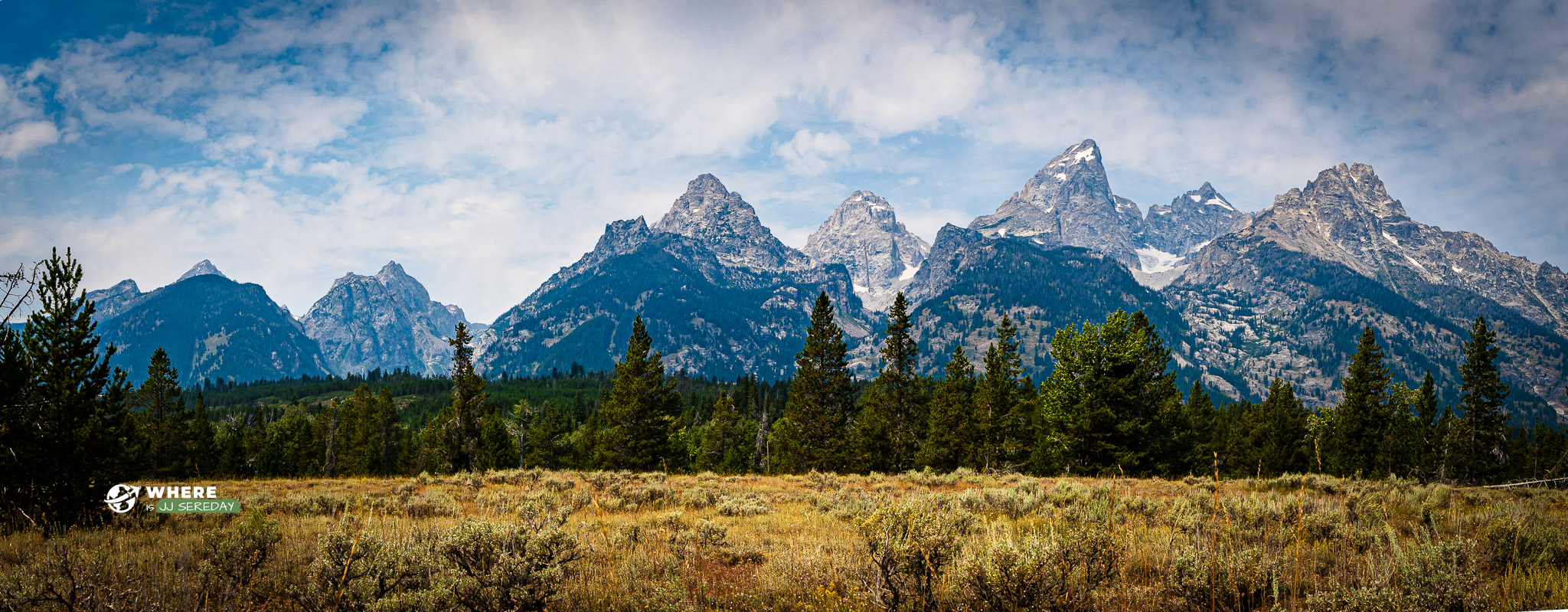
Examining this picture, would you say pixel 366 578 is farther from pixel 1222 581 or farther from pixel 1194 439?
pixel 1194 439

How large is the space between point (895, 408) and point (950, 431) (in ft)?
12.9

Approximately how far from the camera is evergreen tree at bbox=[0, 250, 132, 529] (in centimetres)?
988

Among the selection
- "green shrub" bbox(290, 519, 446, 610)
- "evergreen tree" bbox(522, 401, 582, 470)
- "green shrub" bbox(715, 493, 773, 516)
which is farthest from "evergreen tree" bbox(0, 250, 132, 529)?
"evergreen tree" bbox(522, 401, 582, 470)

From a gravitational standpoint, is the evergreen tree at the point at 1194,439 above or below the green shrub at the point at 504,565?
below

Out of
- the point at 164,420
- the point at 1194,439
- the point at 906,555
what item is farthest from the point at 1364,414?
the point at 164,420

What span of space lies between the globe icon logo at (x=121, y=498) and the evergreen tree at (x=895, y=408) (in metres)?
33.9

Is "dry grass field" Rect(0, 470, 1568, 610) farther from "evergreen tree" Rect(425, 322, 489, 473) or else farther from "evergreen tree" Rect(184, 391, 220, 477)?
"evergreen tree" Rect(184, 391, 220, 477)

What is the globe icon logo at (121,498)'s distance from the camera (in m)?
9.66

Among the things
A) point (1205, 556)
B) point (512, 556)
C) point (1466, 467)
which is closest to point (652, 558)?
point (512, 556)

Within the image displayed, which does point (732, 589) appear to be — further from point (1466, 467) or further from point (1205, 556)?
point (1466, 467)

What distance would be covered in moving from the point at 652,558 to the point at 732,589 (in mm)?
1476

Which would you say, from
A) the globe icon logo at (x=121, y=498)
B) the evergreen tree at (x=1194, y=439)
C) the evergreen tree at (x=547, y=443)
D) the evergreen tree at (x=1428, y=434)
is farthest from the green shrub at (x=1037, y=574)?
the evergreen tree at (x=547, y=443)

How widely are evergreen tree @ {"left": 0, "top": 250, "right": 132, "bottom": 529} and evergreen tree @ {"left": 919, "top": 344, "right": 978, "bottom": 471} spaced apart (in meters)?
36.6

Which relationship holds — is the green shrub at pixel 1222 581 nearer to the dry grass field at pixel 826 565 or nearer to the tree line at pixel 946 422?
the dry grass field at pixel 826 565
